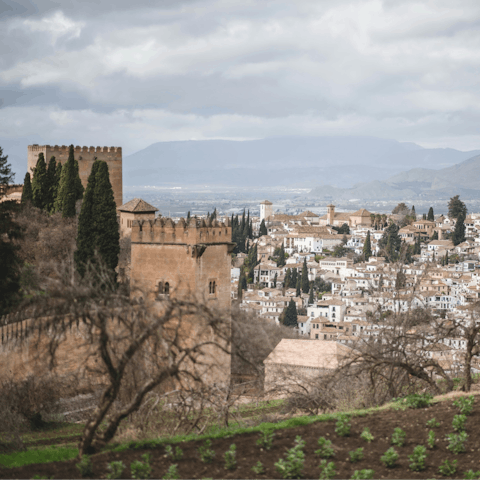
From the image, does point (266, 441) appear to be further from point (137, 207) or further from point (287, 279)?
point (287, 279)

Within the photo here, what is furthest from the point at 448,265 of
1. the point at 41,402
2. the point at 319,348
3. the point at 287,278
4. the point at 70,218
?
the point at 41,402

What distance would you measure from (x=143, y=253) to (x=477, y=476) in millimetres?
13813

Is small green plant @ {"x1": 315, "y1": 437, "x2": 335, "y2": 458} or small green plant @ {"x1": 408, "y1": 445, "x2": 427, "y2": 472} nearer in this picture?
small green plant @ {"x1": 408, "y1": 445, "x2": 427, "y2": 472}

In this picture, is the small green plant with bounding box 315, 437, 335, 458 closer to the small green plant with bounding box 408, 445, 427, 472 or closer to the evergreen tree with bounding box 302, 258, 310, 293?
the small green plant with bounding box 408, 445, 427, 472

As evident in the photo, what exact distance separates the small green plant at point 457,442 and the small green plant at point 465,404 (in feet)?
3.15

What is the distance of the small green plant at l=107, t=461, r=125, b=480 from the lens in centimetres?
744

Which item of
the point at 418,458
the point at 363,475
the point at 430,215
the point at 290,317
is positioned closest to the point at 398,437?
the point at 418,458

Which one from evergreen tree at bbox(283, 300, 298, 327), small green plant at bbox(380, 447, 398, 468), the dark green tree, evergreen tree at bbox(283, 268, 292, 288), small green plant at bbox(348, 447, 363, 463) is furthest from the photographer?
the dark green tree

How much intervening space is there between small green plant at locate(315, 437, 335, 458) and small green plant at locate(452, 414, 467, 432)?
170 cm

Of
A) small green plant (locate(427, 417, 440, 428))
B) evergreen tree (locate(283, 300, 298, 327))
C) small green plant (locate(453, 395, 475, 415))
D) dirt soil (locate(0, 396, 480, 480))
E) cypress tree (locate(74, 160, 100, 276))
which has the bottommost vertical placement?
evergreen tree (locate(283, 300, 298, 327))

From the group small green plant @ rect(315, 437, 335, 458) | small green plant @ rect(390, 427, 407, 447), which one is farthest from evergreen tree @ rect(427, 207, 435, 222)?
small green plant @ rect(315, 437, 335, 458)

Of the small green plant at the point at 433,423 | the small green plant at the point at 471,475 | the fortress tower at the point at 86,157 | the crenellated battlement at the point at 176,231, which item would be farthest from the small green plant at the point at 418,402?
the fortress tower at the point at 86,157

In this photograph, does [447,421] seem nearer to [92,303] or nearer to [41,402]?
[92,303]

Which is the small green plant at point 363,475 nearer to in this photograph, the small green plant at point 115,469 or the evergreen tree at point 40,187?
the small green plant at point 115,469
